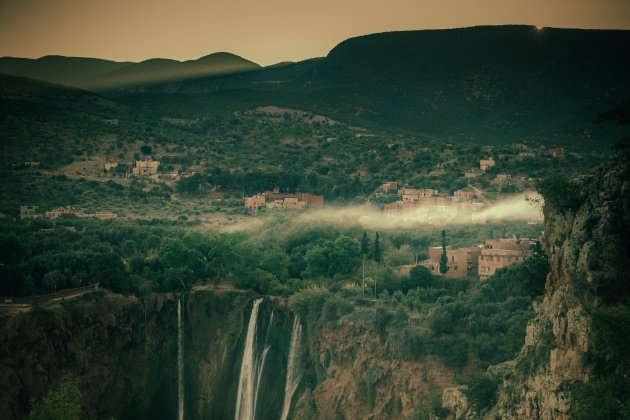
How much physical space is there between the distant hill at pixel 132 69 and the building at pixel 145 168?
47736 mm

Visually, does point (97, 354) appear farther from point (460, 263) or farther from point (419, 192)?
point (419, 192)

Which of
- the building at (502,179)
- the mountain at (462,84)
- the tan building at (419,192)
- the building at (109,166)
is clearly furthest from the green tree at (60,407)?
the mountain at (462,84)

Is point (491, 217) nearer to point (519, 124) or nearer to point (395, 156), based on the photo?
point (395, 156)

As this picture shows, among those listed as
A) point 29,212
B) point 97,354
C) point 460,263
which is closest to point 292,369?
point 97,354

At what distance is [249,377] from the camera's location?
2616 inches

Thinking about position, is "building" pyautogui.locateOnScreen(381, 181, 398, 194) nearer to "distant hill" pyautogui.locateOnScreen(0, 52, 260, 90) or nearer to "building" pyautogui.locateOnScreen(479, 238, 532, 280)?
"building" pyautogui.locateOnScreen(479, 238, 532, 280)

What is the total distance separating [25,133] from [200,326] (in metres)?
44.7

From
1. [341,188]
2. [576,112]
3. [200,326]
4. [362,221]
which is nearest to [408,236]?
[362,221]

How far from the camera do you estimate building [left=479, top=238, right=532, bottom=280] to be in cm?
6594

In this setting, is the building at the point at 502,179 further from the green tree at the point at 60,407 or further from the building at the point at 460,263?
the green tree at the point at 60,407

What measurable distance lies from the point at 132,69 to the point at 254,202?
7476 centimetres

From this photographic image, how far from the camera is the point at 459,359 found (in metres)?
53.8

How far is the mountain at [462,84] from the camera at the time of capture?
117000 millimetres

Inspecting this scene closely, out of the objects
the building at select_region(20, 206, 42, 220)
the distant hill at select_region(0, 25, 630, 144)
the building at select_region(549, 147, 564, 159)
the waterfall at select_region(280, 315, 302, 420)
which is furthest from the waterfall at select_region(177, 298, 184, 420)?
the distant hill at select_region(0, 25, 630, 144)
